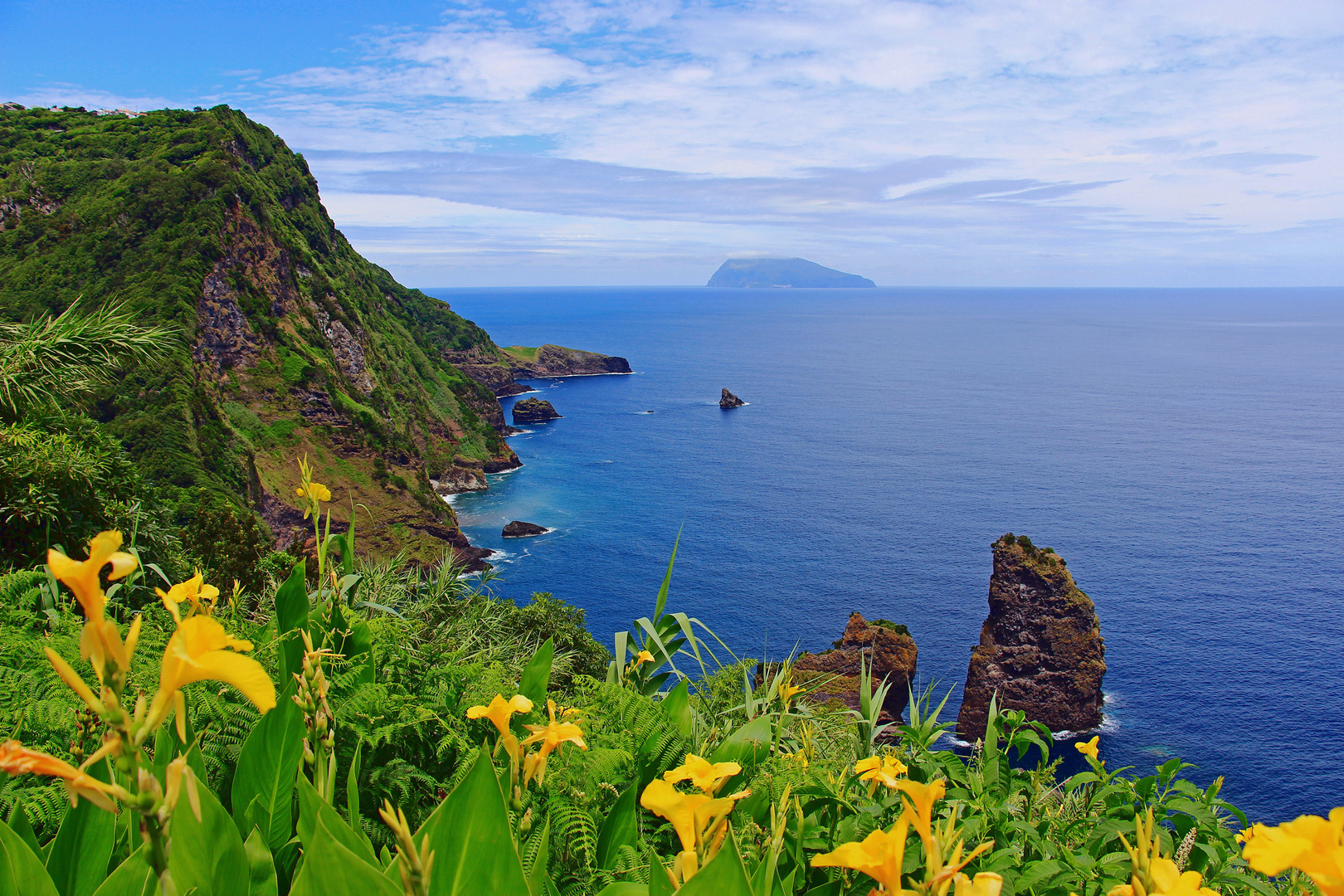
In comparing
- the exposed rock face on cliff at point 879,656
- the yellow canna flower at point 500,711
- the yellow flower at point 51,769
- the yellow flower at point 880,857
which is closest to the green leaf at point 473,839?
the yellow canna flower at point 500,711

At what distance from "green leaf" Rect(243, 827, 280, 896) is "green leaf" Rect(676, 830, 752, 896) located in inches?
44.1

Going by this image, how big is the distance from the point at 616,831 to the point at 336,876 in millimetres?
1261

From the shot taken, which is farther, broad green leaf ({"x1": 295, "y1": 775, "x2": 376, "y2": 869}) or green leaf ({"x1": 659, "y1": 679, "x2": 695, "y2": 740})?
green leaf ({"x1": 659, "y1": 679, "x2": 695, "y2": 740})

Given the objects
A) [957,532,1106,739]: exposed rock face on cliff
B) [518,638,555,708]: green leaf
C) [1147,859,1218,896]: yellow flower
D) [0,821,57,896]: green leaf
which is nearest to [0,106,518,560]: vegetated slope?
[957,532,1106,739]: exposed rock face on cliff

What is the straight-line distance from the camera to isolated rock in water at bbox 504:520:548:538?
185 ft

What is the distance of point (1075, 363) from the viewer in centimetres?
13075

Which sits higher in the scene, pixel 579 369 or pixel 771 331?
pixel 771 331

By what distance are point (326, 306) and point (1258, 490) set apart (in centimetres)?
7497

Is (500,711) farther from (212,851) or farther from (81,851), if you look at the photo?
(81,851)

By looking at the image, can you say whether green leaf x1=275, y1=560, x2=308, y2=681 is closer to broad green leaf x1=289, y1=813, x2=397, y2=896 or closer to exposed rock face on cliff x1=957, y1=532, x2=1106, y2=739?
broad green leaf x1=289, y1=813, x2=397, y2=896

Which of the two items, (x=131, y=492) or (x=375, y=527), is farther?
(x=375, y=527)

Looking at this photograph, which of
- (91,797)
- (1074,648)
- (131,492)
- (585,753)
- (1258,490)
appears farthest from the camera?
(1258,490)

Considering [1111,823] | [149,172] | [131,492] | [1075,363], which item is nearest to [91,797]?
[1111,823]

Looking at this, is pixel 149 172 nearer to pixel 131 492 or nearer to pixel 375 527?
pixel 375 527
